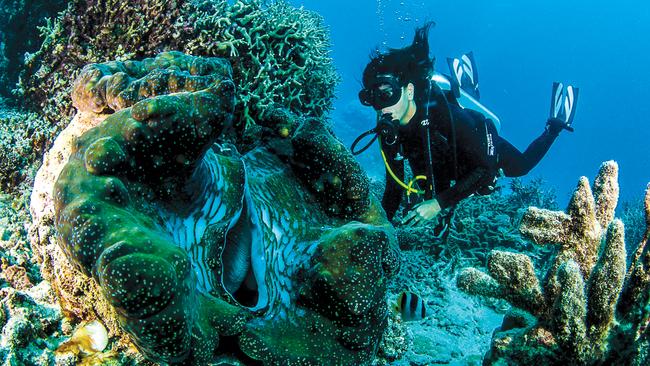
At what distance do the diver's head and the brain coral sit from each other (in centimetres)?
246

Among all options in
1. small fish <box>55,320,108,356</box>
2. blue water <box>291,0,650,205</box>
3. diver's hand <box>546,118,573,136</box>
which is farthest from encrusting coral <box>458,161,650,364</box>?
blue water <box>291,0,650,205</box>

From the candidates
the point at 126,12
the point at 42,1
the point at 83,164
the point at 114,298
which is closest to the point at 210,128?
the point at 83,164

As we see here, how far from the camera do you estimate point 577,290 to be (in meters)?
1.74

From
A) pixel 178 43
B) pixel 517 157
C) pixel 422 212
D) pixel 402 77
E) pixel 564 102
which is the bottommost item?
pixel 422 212

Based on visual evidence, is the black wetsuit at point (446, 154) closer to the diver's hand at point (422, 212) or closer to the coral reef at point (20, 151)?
the diver's hand at point (422, 212)

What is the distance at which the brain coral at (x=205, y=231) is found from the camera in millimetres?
1135

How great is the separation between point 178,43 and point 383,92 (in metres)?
2.24

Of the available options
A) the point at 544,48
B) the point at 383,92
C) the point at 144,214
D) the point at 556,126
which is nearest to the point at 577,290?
the point at 144,214

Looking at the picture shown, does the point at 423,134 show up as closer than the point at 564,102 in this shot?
Yes

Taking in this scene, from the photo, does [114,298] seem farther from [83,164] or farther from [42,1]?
[42,1]

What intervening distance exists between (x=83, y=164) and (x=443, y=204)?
380 centimetres

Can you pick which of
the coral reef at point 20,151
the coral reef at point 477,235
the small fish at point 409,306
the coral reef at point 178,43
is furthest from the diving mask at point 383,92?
the coral reef at point 20,151

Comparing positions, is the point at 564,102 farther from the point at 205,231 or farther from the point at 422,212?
the point at 205,231

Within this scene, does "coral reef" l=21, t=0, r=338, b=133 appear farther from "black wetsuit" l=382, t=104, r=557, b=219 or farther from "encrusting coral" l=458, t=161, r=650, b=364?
"encrusting coral" l=458, t=161, r=650, b=364
